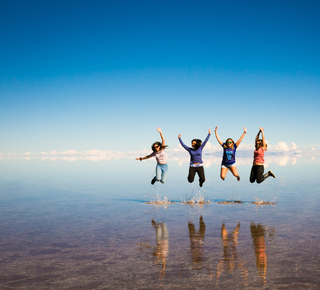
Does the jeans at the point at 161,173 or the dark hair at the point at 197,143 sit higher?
the dark hair at the point at 197,143

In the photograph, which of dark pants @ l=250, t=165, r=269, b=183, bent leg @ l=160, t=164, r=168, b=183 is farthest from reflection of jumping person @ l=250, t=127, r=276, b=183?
bent leg @ l=160, t=164, r=168, b=183

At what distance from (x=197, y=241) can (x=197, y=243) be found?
17cm

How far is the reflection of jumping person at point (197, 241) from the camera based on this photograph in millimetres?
6469

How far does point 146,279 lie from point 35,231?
4.83m

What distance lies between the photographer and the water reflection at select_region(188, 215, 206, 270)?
6160 millimetres

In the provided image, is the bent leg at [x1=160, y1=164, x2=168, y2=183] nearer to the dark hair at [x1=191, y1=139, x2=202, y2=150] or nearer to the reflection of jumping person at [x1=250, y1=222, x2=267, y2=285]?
the dark hair at [x1=191, y1=139, x2=202, y2=150]

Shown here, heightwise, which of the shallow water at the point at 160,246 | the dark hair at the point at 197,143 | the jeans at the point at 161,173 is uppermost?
the dark hair at the point at 197,143

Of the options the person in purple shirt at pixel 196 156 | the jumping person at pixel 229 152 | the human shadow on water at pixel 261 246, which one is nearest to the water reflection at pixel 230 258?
the human shadow on water at pixel 261 246

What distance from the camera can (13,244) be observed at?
768cm

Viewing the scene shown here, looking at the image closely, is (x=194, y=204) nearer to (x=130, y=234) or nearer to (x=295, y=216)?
(x=295, y=216)

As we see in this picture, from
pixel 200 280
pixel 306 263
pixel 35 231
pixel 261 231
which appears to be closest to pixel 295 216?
pixel 261 231

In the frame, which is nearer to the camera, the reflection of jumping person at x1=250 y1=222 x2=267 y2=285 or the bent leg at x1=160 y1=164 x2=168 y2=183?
the reflection of jumping person at x1=250 y1=222 x2=267 y2=285

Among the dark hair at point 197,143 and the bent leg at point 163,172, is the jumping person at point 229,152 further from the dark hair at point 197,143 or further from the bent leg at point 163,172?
the bent leg at point 163,172

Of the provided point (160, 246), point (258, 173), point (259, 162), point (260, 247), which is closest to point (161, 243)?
point (160, 246)
